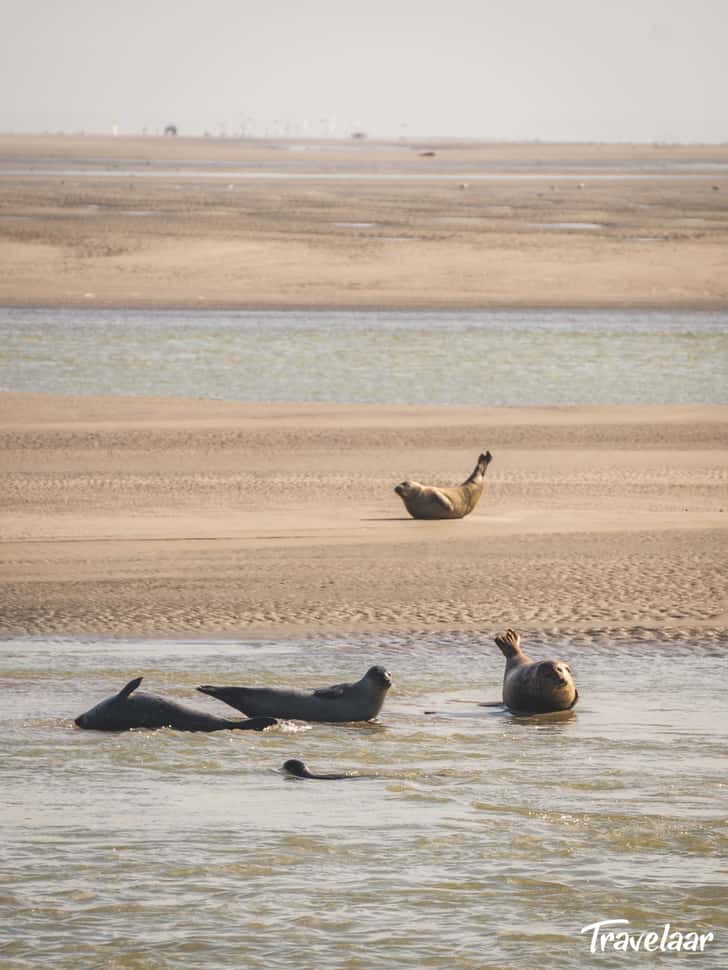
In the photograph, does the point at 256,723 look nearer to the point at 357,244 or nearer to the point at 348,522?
the point at 348,522

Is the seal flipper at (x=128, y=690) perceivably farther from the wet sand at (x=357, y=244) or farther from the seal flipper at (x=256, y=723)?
the wet sand at (x=357, y=244)

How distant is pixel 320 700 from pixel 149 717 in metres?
1.09

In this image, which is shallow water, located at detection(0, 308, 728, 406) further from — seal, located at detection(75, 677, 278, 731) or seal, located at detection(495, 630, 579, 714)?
seal, located at detection(75, 677, 278, 731)

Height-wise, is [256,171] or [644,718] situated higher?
[256,171]

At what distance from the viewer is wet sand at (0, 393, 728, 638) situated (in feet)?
50.2

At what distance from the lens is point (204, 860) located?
29.2 ft

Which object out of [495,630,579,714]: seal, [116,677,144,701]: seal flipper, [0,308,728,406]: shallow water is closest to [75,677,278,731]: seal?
[116,677,144,701]: seal flipper

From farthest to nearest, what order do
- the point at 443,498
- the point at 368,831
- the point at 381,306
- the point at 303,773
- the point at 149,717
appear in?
the point at 381,306 → the point at 443,498 → the point at 149,717 → the point at 303,773 → the point at 368,831

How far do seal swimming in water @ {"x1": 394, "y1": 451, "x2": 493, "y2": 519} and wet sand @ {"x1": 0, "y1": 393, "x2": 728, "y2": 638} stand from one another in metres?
0.15

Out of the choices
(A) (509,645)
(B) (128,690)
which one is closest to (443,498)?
(A) (509,645)

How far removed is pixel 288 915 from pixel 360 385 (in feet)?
70.0

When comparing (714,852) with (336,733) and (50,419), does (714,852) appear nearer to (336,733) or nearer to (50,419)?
(336,733)

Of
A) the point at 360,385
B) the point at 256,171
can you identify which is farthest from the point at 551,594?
the point at 256,171

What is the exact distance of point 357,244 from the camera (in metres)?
52.6
